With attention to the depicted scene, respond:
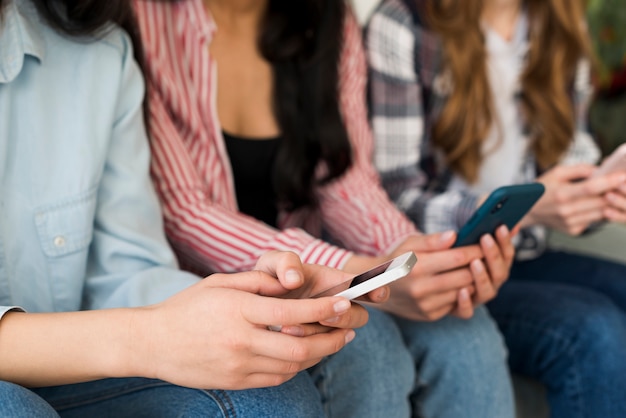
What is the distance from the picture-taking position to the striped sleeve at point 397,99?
4.48ft

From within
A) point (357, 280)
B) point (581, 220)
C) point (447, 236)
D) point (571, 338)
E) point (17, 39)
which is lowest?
point (571, 338)

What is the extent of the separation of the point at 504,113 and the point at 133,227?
78 centimetres

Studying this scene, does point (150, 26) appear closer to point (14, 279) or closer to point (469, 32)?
point (14, 279)

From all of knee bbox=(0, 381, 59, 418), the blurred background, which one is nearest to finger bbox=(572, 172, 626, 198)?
the blurred background

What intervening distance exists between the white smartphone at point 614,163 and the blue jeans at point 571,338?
7.7 inches

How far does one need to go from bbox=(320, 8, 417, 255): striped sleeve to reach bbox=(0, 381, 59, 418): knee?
64 centimetres

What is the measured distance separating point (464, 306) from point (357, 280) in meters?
0.38

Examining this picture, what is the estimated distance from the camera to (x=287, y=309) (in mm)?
698

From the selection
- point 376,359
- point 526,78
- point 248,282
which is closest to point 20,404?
point 248,282

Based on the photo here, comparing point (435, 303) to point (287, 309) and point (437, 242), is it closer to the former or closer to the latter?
point (437, 242)

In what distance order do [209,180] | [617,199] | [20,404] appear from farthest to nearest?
1. [617,199]
2. [209,180]
3. [20,404]

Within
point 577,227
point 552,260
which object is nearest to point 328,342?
point 577,227

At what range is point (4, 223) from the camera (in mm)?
858

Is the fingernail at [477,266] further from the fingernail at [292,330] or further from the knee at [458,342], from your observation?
the fingernail at [292,330]
